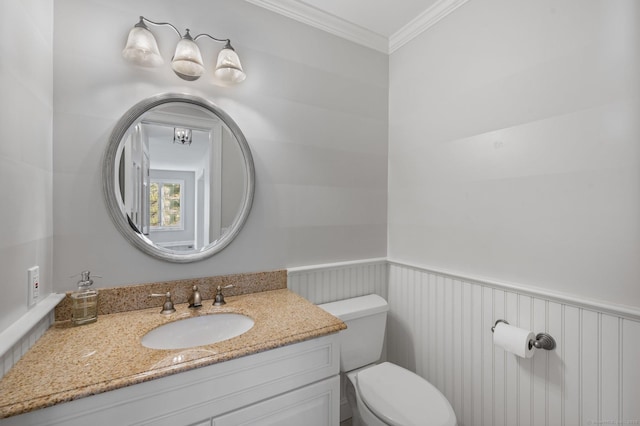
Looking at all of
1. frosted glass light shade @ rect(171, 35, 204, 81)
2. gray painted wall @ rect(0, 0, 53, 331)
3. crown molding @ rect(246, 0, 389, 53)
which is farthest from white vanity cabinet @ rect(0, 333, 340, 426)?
crown molding @ rect(246, 0, 389, 53)

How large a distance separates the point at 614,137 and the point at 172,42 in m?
→ 1.85

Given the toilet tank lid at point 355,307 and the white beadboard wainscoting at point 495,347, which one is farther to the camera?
the toilet tank lid at point 355,307

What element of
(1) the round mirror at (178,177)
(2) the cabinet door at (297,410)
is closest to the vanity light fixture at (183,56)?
(1) the round mirror at (178,177)

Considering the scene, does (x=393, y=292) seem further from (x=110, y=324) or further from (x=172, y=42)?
(x=172, y=42)

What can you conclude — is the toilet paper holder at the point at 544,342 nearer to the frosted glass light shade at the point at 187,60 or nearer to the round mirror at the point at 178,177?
the round mirror at the point at 178,177

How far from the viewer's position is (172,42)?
1.38 metres

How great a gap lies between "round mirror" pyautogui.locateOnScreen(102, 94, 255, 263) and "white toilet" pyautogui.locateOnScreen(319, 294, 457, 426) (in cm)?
81

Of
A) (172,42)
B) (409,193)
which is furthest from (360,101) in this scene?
(172,42)

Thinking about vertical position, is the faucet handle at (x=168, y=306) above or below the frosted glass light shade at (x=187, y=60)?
below

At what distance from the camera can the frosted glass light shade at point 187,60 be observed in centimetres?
131

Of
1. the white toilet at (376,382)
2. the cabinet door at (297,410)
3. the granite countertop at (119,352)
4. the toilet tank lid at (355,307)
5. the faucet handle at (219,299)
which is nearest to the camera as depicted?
the granite countertop at (119,352)

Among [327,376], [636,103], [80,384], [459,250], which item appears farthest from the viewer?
[459,250]

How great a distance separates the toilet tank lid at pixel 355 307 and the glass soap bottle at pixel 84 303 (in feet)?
3.49

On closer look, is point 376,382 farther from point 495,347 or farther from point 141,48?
point 141,48
